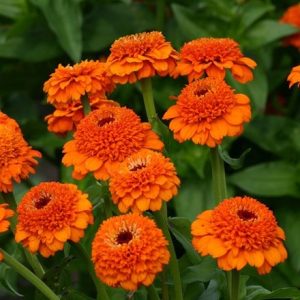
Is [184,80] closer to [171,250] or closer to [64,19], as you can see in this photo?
[64,19]

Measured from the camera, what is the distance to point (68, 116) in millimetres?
859

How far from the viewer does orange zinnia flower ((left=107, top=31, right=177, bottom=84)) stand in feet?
2.63

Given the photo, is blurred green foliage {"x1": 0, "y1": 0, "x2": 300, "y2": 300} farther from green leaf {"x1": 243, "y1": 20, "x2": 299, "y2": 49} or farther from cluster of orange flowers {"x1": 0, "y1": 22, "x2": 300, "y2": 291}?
cluster of orange flowers {"x1": 0, "y1": 22, "x2": 300, "y2": 291}

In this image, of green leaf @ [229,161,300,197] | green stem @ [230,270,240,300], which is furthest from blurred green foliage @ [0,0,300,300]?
green stem @ [230,270,240,300]

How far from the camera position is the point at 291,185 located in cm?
132

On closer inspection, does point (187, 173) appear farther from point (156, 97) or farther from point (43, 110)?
point (43, 110)

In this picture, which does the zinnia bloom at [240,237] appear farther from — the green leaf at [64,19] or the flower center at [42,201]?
the green leaf at [64,19]

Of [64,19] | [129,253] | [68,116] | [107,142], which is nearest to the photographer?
[129,253]

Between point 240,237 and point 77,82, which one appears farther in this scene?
point 77,82

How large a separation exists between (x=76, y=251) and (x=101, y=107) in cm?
17

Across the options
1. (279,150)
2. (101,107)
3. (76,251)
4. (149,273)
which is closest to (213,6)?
(279,150)

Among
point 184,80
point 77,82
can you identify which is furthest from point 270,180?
point 77,82

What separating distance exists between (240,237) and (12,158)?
0.87 ft

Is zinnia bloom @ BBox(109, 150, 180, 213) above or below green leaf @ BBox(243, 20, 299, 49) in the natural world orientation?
above
